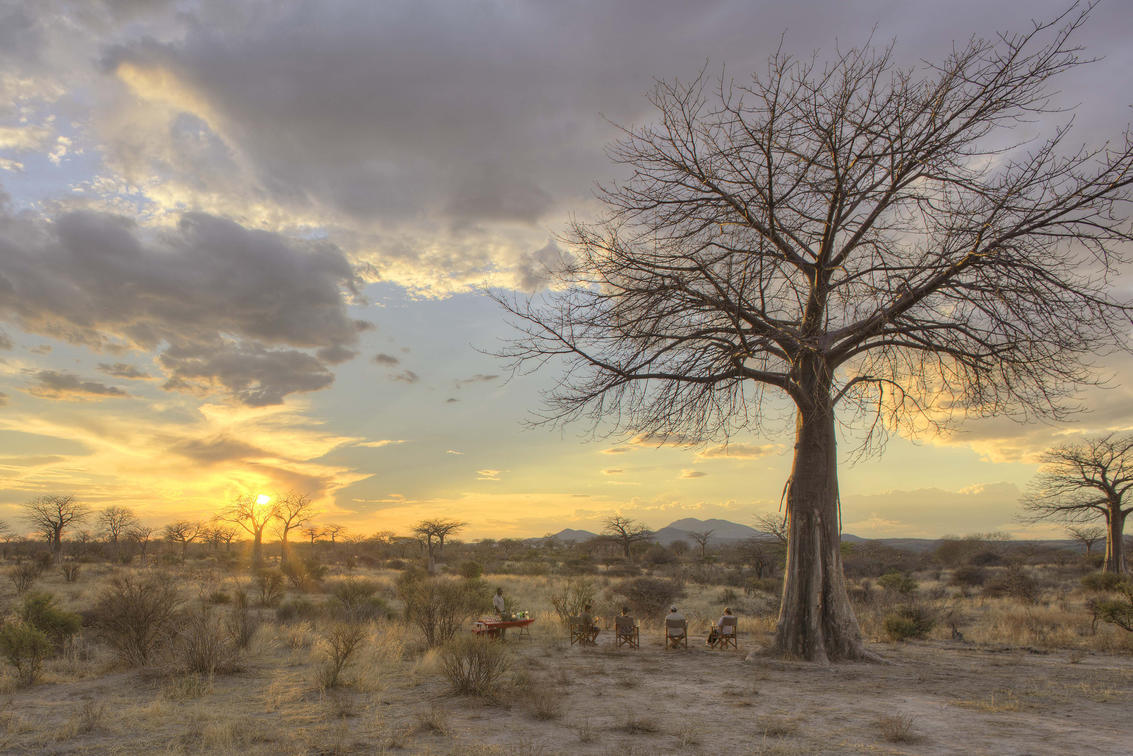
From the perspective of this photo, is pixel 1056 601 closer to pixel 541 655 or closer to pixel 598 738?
pixel 541 655

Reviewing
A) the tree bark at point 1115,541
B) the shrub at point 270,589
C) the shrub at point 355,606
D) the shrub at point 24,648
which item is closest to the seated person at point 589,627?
the shrub at point 355,606

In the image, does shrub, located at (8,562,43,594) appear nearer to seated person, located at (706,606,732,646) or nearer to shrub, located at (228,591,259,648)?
shrub, located at (228,591,259,648)

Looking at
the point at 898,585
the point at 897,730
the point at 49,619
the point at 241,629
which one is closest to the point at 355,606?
the point at 241,629

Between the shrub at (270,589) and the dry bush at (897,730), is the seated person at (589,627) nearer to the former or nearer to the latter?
the dry bush at (897,730)

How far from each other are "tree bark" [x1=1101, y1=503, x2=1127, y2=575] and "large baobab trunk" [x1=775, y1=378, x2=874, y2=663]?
23.0 metres

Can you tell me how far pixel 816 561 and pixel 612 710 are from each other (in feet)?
18.3

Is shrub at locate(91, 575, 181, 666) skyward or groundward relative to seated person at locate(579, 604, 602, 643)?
skyward

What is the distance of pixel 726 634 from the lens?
547 inches

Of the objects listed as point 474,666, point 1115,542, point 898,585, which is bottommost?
point 898,585

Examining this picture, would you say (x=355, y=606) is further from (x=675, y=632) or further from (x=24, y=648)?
(x=675, y=632)

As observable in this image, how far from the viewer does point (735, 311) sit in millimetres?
10492

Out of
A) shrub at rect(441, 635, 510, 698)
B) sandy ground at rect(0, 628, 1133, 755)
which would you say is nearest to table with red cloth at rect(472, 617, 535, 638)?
sandy ground at rect(0, 628, 1133, 755)

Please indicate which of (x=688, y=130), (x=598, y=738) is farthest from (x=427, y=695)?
(x=688, y=130)

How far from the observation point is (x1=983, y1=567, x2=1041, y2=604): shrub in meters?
23.1
